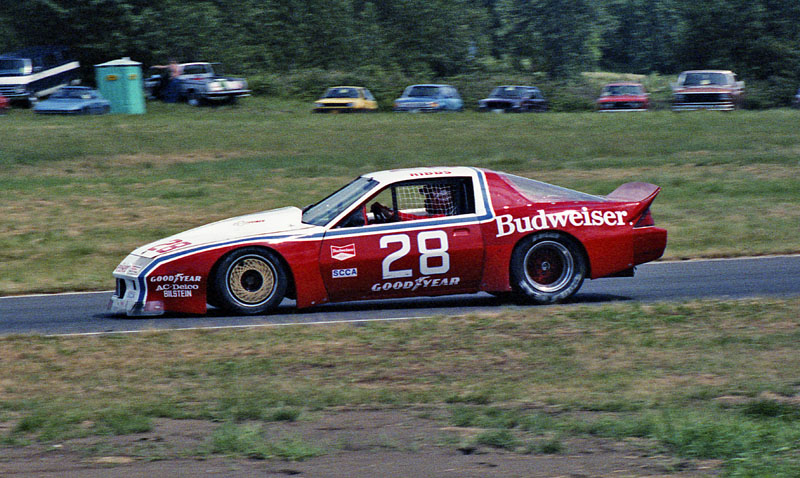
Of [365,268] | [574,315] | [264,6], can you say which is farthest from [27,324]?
[264,6]

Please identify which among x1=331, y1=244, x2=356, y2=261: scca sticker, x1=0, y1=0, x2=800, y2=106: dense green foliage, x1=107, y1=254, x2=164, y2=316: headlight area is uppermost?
x1=0, y1=0, x2=800, y2=106: dense green foliage

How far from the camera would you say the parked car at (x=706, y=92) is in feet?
104

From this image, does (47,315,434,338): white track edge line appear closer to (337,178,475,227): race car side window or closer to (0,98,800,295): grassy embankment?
(337,178,475,227): race car side window

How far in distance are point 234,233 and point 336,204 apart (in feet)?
3.32

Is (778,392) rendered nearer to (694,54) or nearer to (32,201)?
(32,201)

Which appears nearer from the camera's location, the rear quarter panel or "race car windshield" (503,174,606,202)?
the rear quarter panel

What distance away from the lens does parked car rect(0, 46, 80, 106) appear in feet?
114

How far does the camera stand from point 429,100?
31734 millimetres

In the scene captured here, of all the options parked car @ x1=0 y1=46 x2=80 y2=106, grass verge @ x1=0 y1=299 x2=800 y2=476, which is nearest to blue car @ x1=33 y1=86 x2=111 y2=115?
parked car @ x1=0 y1=46 x2=80 y2=106

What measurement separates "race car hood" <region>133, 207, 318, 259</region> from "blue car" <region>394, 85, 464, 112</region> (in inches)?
904

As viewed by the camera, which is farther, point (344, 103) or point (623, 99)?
point (344, 103)

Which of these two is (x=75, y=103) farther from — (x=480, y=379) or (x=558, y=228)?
(x=480, y=379)

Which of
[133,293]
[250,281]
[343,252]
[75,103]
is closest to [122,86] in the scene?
[75,103]

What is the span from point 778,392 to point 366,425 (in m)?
2.55
